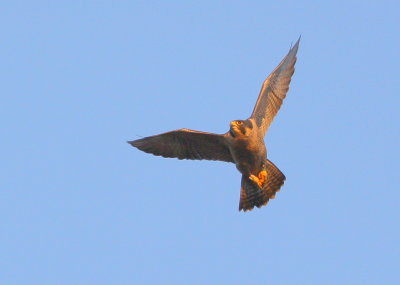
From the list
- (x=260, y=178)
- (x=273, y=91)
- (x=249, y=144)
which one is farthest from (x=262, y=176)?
(x=273, y=91)

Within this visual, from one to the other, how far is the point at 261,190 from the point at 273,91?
2.00 meters

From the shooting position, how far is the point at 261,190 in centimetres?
1703

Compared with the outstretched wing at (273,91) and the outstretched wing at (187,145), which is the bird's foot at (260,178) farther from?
the outstretched wing at (273,91)

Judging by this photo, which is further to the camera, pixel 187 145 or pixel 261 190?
pixel 261 190

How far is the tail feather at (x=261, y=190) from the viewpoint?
55.7ft

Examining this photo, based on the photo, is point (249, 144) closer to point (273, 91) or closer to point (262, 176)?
point (262, 176)

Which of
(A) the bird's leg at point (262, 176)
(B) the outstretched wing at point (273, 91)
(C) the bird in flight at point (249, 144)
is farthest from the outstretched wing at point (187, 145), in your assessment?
(B) the outstretched wing at point (273, 91)

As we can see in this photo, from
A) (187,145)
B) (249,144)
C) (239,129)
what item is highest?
(187,145)

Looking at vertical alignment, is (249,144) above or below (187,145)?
below

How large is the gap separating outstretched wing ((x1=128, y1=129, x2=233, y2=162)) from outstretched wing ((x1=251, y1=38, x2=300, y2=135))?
924 millimetres

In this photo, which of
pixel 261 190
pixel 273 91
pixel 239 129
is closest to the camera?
pixel 239 129

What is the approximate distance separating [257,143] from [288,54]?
2.70 meters

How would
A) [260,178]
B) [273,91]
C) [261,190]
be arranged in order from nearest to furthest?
[260,178] < [261,190] < [273,91]

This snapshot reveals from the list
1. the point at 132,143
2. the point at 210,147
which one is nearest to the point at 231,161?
the point at 210,147
